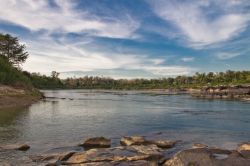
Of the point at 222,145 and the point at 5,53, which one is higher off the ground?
the point at 5,53

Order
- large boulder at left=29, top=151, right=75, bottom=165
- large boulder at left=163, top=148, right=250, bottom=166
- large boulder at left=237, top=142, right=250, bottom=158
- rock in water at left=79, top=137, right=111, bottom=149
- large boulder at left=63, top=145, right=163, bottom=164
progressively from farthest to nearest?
rock in water at left=79, top=137, right=111, bottom=149, large boulder at left=29, top=151, right=75, bottom=165, large boulder at left=63, top=145, right=163, bottom=164, large boulder at left=237, top=142, right=250, bottom=158, large boulder at left=163, top=148, right=250, bottom=166

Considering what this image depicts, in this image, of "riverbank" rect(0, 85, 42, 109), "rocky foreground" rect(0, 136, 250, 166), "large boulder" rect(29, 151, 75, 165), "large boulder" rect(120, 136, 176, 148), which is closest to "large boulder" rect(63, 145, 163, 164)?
"rocky foreground" rect(0, 136, 250, 166)

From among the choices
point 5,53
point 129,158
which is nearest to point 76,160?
point 129,158

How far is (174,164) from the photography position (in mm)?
24734

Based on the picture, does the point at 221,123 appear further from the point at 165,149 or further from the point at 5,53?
the point at 5,53

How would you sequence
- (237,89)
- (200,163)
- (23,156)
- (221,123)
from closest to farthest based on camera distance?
(200,163)
(23,156)
(221,123)
(237,89)

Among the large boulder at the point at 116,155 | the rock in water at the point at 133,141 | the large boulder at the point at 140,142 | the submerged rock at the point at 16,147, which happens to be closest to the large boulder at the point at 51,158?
the large boulder at the point at 116,155

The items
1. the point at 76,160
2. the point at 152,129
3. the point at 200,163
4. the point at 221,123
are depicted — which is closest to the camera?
the point at 200,163

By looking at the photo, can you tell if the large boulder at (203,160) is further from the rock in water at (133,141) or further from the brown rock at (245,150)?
the rock in water at (133,141)

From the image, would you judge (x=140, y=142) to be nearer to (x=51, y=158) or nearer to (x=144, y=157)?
(x=144, y=157)

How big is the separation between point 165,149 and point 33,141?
50.2 ft

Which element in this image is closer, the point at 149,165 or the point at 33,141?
the point at 149,165

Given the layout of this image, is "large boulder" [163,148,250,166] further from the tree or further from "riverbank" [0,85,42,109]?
the tree

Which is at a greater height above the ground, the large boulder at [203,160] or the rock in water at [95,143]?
the large boulder at [203,160]
